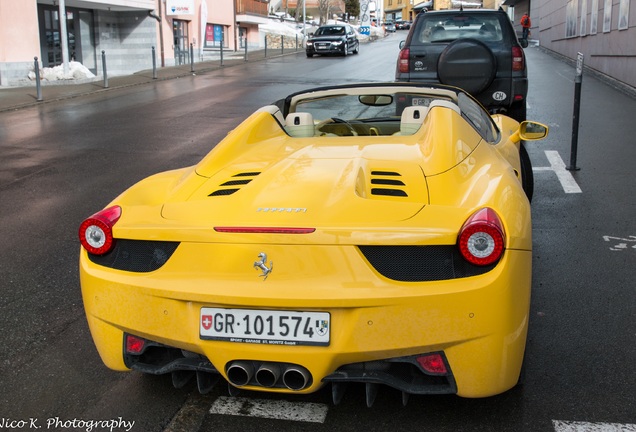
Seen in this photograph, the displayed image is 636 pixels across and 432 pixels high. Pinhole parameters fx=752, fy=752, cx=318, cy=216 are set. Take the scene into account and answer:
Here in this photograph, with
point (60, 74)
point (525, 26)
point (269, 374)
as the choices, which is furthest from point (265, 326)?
point (60, 74)

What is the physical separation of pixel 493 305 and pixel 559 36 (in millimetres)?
39728

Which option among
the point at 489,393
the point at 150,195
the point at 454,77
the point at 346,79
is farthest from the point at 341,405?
the point at 346,79

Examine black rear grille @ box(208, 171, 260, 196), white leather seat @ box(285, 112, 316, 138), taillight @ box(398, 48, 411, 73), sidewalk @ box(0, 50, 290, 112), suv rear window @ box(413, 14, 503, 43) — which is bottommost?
sidewalk @ box(0, 50, 290, 112)

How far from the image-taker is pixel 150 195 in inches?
140

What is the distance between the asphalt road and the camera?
314cm

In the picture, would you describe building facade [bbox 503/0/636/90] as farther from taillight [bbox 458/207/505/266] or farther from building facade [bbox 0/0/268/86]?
taillight [bbox 458/207/505/266]

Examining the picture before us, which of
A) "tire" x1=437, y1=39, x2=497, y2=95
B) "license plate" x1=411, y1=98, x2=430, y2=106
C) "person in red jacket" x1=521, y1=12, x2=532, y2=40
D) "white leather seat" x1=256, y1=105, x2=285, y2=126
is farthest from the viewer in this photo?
"person in red jacket" x1=521, y1=12, x2=532, y2=40

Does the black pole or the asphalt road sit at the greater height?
the black pole

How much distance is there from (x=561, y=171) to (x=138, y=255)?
683 cm

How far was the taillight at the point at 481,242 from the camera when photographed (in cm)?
276

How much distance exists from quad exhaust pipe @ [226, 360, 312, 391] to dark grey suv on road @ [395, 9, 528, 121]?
7.68 metres

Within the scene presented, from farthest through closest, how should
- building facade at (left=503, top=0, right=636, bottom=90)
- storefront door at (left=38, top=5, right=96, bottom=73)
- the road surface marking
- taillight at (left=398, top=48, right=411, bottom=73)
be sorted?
1. storefront door at (left=38, top=5, right=96, bottom=73)
2. building facade at (left=503, top=0, right=636, bottom=90)
3. taillight at (left=398, top=48, right=411, bottom=73)
4. the road surface marking

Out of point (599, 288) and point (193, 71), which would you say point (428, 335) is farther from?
point (193, 71)

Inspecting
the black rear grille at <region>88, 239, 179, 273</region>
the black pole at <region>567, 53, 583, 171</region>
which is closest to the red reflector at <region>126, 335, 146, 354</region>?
the black rear grille at <region>88, 239, 179, 273</region>
